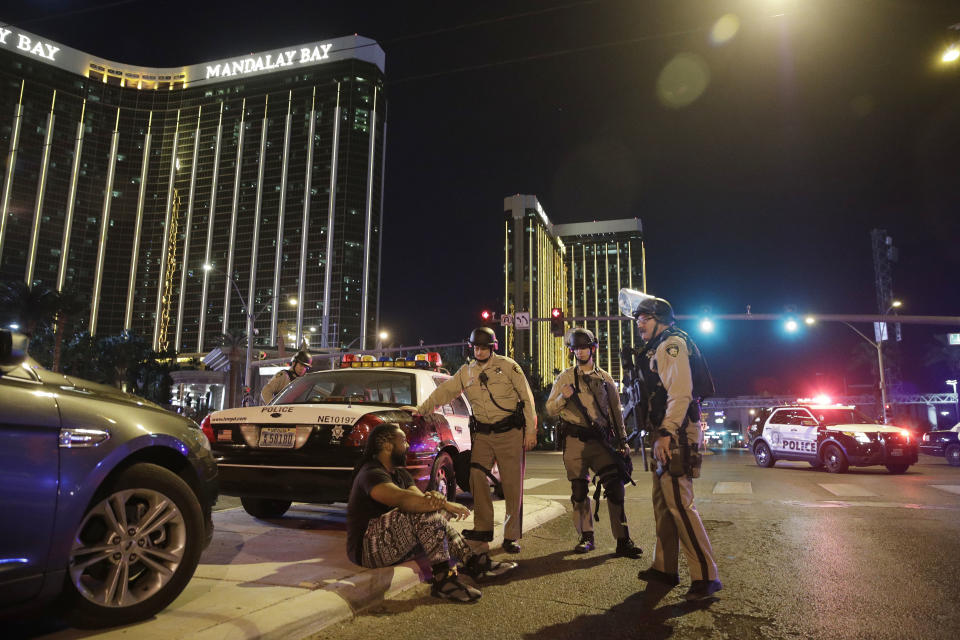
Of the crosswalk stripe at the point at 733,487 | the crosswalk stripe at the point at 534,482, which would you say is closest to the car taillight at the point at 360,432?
the crosswalk stripe at the point at 534,482

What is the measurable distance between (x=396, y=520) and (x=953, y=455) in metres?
20.7

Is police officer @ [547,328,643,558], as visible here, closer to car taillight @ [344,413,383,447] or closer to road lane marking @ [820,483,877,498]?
car taillight @ [344,413,383,447]

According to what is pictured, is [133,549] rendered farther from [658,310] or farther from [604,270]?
[604,270]

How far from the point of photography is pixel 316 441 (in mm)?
5504

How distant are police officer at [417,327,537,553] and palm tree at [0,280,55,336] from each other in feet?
178

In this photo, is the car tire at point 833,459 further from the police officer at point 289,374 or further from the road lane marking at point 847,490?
the police officer at point 289,374

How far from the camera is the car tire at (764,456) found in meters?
17.3

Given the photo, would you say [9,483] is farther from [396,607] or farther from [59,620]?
[396,607]

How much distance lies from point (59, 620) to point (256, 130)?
136658mm

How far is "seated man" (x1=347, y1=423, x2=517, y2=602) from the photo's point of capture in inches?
159

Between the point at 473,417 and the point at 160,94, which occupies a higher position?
the point at 160,94

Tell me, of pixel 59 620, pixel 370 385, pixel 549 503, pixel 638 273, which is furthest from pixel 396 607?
pixel 638 273

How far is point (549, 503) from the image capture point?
8.24m

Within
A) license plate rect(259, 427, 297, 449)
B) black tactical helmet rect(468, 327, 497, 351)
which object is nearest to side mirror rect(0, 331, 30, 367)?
license plate rect(259, 427, 297, 449)
